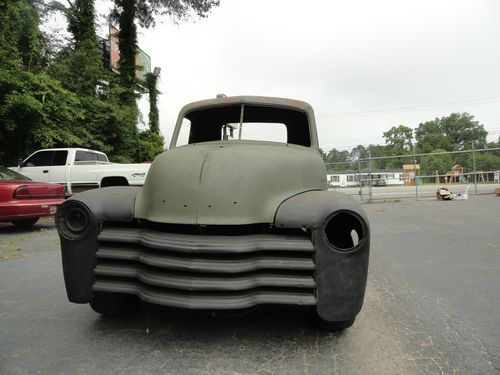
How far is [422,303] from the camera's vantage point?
319 centimetres

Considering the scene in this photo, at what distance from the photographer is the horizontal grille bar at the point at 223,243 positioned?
84.9 inches

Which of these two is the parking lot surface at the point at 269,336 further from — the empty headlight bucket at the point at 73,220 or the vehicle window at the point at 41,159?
the vehicle window at the point at 41,159

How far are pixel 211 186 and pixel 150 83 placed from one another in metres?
21.2

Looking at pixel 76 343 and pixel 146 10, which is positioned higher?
pixel 146 10

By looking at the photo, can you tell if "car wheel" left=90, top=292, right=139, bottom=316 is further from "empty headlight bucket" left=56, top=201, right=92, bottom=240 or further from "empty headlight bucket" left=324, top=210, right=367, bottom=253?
"empty headlight bucket" left=324, top=210, right=367, bottom=253

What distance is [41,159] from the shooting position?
1062 centimetres

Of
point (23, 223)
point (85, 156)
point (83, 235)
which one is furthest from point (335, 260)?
point (85, 156)

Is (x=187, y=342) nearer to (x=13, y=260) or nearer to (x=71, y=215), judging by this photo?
(x=71, y=215)

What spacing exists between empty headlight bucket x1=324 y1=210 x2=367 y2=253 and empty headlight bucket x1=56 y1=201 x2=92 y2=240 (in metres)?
1.68

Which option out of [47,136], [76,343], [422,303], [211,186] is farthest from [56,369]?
[47,136]

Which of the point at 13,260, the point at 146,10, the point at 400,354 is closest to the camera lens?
the point at 400,354

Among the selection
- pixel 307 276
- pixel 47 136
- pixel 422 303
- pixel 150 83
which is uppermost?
pixel 150 83

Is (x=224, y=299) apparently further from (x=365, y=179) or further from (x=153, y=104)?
(x=153, y=104)

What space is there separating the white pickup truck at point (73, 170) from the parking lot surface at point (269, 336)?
609 cm
